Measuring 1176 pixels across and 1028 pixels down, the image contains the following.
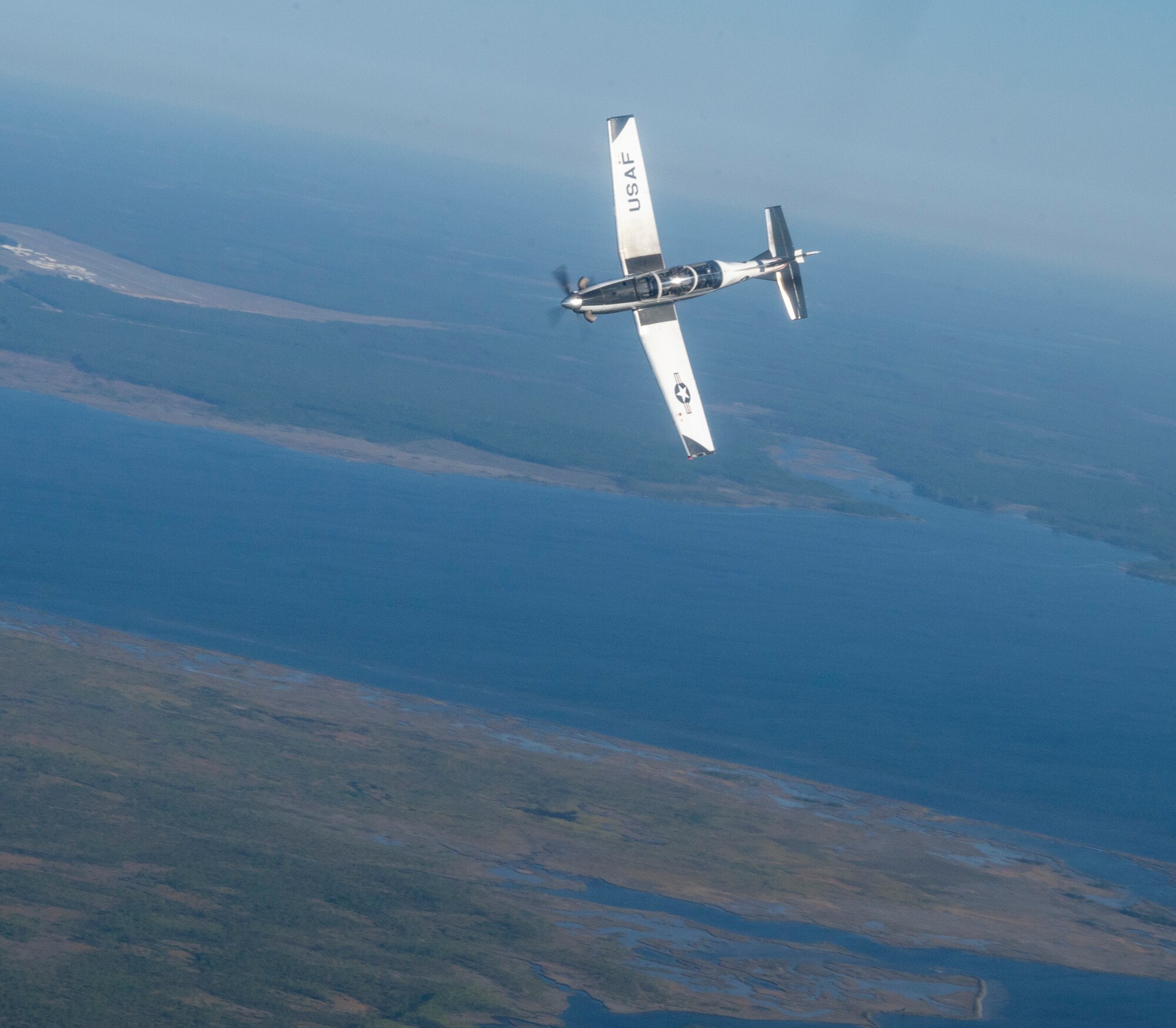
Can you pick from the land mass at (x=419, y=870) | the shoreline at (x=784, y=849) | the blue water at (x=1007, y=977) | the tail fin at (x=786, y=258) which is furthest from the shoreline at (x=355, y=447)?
the tail fin at (x=786, y=258)

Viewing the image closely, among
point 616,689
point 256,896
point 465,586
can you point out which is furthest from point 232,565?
point 256,896

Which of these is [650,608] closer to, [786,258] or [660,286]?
[786,258]

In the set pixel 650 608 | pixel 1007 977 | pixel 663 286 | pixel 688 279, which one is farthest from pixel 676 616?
pixel 663 286

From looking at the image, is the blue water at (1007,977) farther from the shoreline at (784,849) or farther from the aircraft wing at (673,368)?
the aircraft wing at (673,368)

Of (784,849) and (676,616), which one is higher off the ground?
(676,616)

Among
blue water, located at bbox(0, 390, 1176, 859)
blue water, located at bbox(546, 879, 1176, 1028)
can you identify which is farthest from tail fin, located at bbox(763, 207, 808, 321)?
blue water, located at bbox(0, 390, 1176, 859)

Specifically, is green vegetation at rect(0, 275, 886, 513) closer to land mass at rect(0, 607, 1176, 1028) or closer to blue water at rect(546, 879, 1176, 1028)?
→ land mass at rect(0, 607, 1176, 1028)
